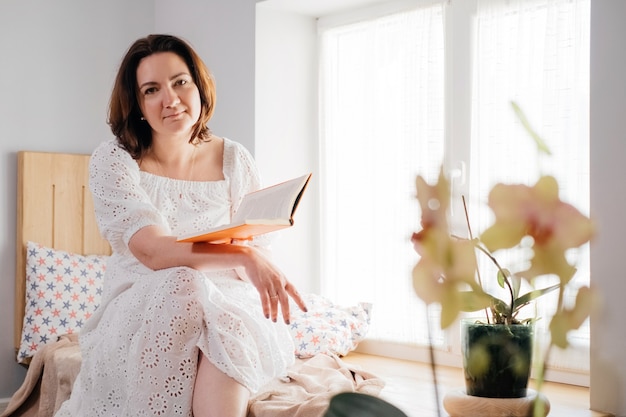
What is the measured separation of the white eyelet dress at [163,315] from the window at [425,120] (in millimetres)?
635

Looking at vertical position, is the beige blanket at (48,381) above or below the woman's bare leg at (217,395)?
below

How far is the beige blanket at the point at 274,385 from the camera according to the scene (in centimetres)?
201

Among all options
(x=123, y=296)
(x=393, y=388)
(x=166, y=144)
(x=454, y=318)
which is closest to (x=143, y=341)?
(x=123, y=296)

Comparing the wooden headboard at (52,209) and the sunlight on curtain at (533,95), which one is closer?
the sunlight on curtain at (533,95)

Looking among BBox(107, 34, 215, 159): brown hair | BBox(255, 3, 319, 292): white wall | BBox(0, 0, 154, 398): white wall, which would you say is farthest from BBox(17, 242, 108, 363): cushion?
BBox(107, 34, 215, 159): brown hair

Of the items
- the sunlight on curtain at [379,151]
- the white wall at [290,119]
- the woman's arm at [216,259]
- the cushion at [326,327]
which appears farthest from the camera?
the white wall at [290,119]

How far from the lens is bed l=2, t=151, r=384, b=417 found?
9.03 ft

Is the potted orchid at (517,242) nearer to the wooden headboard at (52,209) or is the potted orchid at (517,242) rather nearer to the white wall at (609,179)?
the white wall at (609,179)

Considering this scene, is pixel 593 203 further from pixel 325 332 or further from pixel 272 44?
pixel 272 44

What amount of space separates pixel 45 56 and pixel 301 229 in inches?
51.9

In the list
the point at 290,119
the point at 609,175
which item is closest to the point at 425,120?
the point at 290,119

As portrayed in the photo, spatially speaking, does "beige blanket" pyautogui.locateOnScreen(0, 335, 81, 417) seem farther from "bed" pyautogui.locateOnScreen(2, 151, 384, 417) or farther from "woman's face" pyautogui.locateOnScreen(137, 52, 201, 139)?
"woman's face" pyautogui.locateOnScreen(137, 52, 201, 139)

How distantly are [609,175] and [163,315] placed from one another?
48.2 inches

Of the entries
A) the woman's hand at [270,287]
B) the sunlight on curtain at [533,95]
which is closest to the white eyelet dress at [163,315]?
the woman's hand at [270,287]
